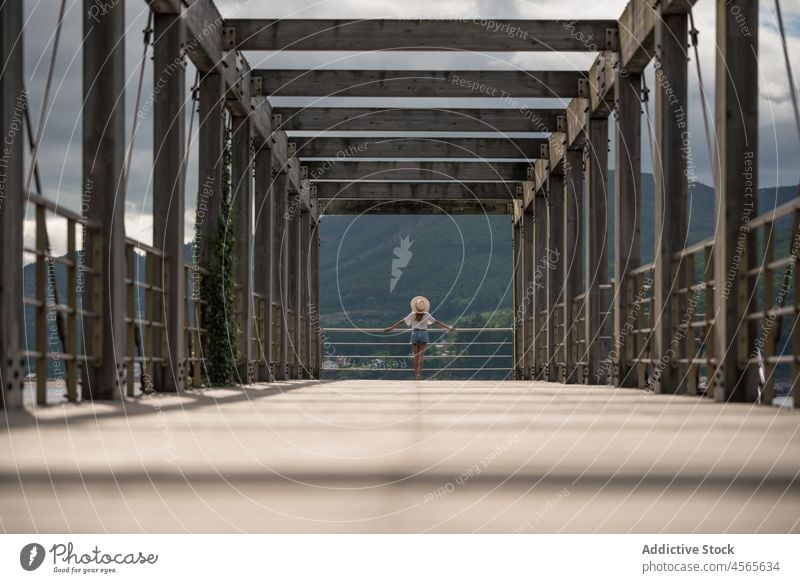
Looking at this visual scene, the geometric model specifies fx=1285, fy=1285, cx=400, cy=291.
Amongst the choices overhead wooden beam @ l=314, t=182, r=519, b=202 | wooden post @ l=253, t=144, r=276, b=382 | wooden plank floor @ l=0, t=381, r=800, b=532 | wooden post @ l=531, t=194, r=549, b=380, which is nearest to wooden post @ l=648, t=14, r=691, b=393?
wooden plank floor @ l=0, t=381, r=800, b=532

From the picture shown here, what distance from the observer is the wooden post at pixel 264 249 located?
15.9 m

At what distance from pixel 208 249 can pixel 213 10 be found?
86.9 inches

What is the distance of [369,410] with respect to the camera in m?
7.17

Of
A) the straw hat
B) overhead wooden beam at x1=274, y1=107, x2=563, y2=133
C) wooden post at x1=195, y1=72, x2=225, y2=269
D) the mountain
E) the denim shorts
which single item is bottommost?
the denim shorts

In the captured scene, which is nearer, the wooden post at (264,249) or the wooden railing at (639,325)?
the wooden railing at (639,325)

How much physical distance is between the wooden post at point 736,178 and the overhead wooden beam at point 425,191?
45.2 feet

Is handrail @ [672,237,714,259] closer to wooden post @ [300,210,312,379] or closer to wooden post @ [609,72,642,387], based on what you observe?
wooden post @ [609,72,642,387]

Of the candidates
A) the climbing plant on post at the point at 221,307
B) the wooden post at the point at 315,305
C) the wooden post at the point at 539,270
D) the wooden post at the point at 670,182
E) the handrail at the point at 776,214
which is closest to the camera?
the handrail at the point at 776,214

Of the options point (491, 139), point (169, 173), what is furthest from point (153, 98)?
point (491, 139)

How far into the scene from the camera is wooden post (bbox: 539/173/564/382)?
58.7 ft

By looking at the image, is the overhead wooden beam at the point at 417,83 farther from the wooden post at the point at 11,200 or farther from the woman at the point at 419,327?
the wooden post at the point at 11,200

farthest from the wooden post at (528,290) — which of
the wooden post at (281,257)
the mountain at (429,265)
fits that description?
the mountain at (429,265)

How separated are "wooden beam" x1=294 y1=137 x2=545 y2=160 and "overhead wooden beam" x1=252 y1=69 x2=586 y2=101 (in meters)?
3.75
